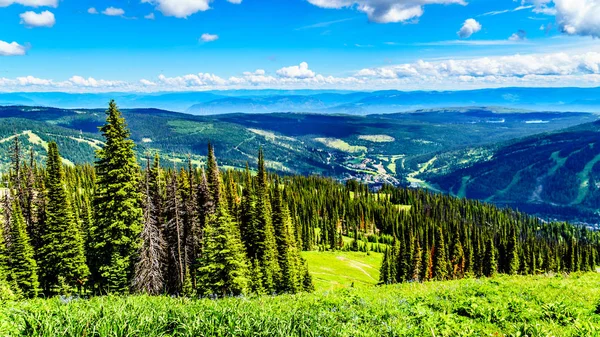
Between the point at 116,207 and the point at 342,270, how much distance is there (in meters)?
81.1

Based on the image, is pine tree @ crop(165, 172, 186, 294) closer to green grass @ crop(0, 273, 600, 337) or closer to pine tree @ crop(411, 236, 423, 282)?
green grass @ crop(0, 273, 600, 337)

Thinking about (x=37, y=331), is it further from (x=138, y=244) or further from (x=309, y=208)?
(x=309, y=208)

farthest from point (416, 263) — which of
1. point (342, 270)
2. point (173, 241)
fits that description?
point (173, 241)

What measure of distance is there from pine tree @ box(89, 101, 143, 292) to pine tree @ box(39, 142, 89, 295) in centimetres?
1244

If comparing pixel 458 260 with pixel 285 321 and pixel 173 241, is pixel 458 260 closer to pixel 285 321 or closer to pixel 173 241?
pixel 173 241

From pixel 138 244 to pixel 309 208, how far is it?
141179 millimetres

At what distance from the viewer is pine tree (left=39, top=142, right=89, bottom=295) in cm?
4653

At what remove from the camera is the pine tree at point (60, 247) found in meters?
46.5

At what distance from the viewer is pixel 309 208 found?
575ft

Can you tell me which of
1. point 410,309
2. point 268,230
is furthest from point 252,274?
point 410,309

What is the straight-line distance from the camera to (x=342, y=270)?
106m

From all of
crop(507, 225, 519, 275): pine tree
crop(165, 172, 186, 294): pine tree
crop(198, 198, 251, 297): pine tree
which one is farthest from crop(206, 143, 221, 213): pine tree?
crop(507, 225, 519, 275): pine tree

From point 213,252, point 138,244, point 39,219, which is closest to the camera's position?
point 138,244

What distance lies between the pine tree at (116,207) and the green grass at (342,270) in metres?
51.7
